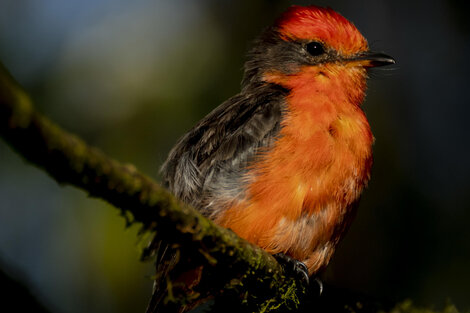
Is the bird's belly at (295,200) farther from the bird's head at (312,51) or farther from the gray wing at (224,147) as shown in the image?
the bird's head at (312,51)

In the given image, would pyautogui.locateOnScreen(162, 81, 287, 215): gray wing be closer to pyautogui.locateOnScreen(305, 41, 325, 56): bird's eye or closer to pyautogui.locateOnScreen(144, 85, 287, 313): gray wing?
pyautogui.locateOnScreen(144, 85, 287, 313): gray wing

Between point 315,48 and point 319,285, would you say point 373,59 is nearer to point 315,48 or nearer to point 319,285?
point 315,48

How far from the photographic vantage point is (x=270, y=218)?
12.7 ft

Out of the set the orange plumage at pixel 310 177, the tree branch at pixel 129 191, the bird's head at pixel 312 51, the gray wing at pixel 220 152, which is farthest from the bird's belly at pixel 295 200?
the bird's head at pixel 312 51

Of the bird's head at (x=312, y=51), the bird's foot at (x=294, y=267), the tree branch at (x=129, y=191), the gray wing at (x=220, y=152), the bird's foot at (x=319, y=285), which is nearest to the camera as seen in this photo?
the tree branch at (x=129, y=191)

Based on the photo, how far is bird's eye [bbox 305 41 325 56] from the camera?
4.82 meters

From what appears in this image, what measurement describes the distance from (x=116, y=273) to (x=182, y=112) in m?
1.59

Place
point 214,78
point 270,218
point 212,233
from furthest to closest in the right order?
1. point 214,78
2. point 270,218
3. point 212,233

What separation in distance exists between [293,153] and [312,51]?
1205mm

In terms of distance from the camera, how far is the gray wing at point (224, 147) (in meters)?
4.11

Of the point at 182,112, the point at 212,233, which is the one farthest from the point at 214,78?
the point at 212,233

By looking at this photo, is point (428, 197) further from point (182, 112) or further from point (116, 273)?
point (116, 273)

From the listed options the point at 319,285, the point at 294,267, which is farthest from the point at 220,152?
the point at 319,285

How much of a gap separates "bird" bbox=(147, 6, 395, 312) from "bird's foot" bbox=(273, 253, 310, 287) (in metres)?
0.05
